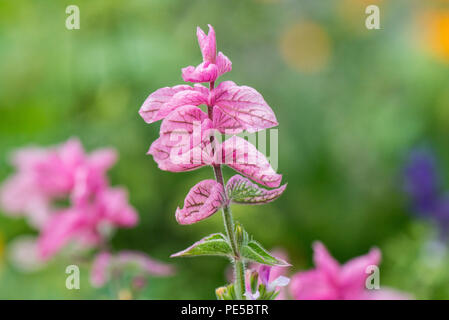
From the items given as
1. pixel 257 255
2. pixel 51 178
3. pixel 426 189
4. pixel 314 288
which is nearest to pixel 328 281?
pixel 314 288

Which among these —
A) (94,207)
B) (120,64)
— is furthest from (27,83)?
(94,207)

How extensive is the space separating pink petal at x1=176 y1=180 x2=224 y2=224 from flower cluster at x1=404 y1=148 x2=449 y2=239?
143 centimetres

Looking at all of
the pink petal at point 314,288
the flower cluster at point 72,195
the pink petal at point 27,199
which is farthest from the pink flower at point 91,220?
the pink petal at point 314,288

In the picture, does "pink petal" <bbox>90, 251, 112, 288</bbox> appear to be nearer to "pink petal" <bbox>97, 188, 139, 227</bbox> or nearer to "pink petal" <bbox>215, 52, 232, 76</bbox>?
"pink petal" <bbox>97, 188, 139, 227</bbox>

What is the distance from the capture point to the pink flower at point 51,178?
0.92 meters

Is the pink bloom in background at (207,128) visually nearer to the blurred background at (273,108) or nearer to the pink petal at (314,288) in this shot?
the pink petal at (314,288)

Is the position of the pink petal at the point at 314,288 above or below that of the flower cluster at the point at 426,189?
below

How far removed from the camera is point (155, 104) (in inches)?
19.3

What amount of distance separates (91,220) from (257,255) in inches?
18.3

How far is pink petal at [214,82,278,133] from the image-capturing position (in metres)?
0.48

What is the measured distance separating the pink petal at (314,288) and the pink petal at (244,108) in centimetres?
27

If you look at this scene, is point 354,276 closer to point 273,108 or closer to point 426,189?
point 426,189

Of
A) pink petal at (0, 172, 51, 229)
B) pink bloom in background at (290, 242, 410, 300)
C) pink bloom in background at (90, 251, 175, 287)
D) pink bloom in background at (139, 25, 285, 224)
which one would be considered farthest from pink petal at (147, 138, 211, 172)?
pink petal at (0, 172, 51, 229)

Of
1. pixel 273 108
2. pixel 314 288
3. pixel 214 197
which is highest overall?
pixel 273 108
